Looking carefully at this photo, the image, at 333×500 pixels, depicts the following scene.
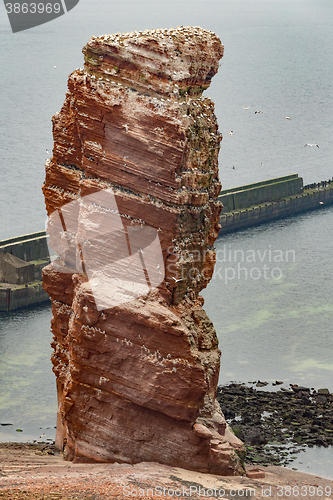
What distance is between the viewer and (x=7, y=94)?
116500 millimetres

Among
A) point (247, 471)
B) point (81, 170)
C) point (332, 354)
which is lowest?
point (332, 354)

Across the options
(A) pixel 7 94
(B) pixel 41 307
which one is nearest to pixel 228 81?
(A) pixel 7 94

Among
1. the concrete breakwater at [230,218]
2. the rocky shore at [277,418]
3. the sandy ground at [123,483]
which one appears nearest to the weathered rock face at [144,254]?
the sandy ground at [123,483]

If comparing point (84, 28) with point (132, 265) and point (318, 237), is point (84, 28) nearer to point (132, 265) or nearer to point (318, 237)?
point (318, 237)

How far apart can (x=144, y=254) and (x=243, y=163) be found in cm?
7259

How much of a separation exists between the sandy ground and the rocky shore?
30.3ft

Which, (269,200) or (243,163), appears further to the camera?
(243,163)

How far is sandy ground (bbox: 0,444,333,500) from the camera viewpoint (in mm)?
25438

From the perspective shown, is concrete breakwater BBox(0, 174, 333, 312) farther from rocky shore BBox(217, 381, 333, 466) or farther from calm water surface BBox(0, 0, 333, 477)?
rocky shore BBox(217, 381, 333, 466)

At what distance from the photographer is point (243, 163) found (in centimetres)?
9950

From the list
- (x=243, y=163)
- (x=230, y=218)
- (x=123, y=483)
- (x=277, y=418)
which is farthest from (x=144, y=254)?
(x=243, y=163)

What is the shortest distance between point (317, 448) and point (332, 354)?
13162 millimetres

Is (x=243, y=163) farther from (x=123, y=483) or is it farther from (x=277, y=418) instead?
(x=123, y=483)

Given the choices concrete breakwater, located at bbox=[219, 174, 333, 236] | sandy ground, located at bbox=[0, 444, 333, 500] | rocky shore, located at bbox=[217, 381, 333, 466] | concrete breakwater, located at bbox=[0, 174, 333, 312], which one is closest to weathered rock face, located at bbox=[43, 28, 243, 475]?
sandy ground, located at bbox=[0, 444, 333, 500]
